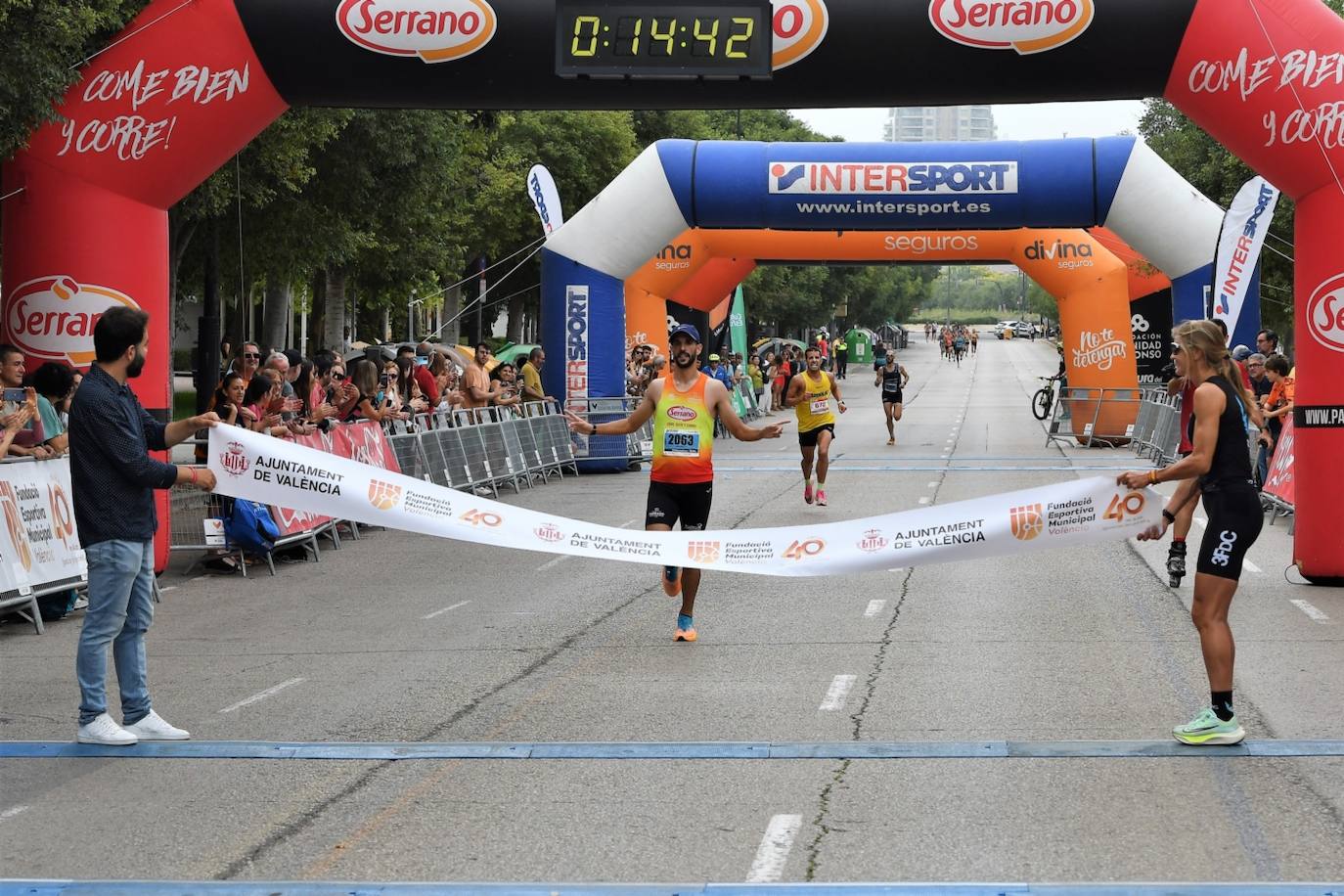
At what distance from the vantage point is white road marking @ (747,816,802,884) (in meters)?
5.44

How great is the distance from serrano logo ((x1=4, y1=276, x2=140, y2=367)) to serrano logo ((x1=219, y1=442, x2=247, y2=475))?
15.3ft

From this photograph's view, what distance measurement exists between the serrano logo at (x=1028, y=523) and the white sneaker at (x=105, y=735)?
4.21 meters

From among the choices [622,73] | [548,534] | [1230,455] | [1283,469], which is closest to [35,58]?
[622,73]

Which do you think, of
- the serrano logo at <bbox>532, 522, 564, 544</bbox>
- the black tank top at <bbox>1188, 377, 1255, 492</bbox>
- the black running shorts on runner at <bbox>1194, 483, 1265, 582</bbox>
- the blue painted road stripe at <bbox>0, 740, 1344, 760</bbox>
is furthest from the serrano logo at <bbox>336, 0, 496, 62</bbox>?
the black running shorts on runner at <bbox>1194, 483, 1265, 582</bbox>

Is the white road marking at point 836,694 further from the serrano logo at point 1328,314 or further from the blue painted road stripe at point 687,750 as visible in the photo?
the serrano logo at point 1328,314

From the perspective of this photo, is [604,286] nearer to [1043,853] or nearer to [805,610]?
[805,610]

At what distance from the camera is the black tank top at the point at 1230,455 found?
7.29 meters

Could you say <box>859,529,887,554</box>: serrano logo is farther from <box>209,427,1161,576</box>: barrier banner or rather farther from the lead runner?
the lead runner

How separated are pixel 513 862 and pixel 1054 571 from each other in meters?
8.53

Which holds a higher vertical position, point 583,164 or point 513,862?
point 583,164

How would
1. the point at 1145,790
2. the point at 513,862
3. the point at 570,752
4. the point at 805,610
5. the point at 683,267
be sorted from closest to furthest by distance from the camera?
the point at 513,862, the point at 1145,790, the point at 570,752, the point at 805,610, the point at 683,267

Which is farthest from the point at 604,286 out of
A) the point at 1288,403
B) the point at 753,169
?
the point at 1288,403

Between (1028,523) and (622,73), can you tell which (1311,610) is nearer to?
(1028,523)

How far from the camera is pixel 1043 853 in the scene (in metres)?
5.62
